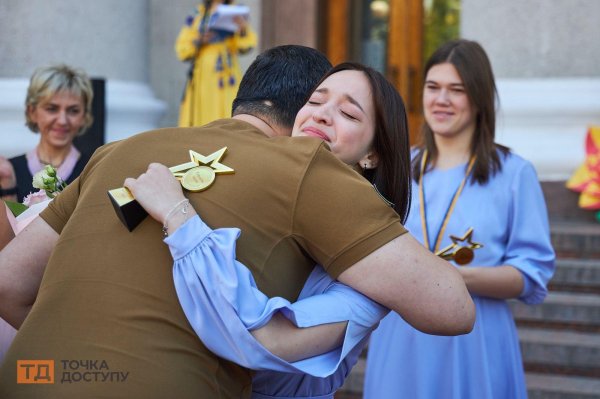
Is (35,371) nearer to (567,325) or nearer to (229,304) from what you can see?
(229,304)

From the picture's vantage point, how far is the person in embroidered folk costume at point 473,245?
11.7ft

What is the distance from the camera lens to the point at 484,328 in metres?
3.63

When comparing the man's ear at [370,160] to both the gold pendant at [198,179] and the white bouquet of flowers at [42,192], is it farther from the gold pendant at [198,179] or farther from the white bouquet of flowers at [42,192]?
the white bouquet of flowers at [42,192]

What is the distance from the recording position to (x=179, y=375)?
1.88 meters

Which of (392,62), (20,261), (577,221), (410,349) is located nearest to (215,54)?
(392,62)

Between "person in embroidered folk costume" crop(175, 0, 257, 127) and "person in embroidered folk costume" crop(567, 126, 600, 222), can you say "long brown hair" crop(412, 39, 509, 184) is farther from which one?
"person in embroidered folk costume" crop(175, 0, 257, 127)

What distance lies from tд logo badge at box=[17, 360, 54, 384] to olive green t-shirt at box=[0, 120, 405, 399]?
0.04 feet

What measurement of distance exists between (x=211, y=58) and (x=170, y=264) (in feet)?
20.3

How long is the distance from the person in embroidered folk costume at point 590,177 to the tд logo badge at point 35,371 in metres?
5.11

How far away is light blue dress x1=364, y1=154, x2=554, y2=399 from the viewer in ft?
11.8

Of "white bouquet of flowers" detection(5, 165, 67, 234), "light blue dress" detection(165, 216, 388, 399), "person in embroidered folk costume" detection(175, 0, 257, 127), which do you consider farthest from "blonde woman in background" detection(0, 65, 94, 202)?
"light blue dress" detection(165, 216, 388, 399)

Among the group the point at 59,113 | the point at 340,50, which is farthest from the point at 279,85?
the point at 340,50

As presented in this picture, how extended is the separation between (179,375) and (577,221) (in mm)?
5140

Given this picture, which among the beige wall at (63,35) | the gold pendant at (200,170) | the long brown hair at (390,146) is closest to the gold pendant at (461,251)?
the long brown hair at (390,146)
